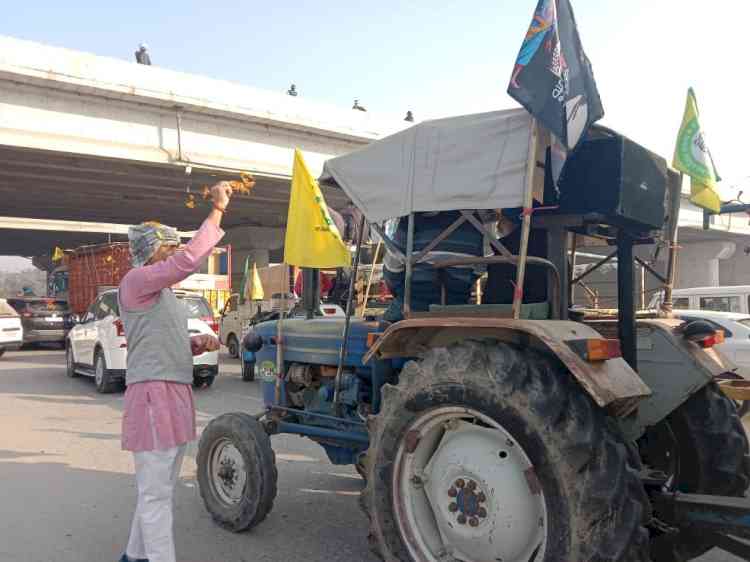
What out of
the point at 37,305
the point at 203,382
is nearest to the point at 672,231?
the point at 203,382

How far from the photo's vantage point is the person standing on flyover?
322 centimetres

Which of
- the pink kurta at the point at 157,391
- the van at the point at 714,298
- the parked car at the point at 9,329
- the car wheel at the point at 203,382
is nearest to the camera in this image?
the pink kurta at the point at 157,391

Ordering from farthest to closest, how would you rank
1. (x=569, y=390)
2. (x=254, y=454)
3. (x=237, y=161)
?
(x=237, y=161) → (x=254, y=454) → (x=569, y=390)

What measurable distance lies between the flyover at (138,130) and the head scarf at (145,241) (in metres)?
13.9

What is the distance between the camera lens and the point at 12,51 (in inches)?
581

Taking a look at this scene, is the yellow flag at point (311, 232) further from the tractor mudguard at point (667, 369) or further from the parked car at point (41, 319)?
the parked car at point (41, 319)

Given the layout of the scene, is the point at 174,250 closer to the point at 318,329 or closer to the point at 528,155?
the point at 318,329

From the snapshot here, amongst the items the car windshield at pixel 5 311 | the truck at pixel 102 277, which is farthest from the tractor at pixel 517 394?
the truck at pixel 102 277

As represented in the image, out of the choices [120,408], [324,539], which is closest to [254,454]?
[324,539]

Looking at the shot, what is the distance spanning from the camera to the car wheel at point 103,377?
1106 centimetres

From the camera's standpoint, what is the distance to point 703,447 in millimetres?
3691

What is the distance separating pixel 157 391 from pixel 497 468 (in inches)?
69.1

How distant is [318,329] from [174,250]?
1.35 meters

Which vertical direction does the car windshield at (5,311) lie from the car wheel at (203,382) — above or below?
above
